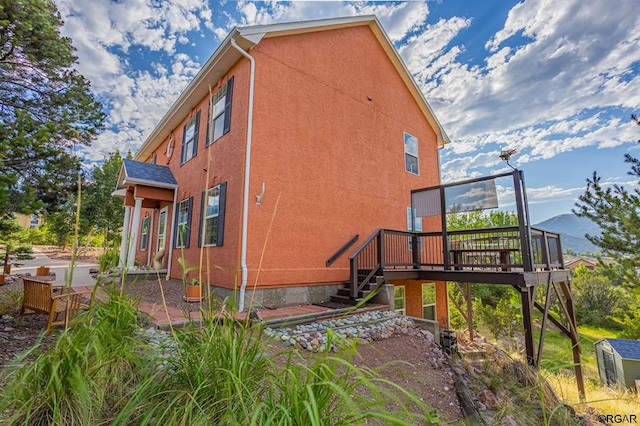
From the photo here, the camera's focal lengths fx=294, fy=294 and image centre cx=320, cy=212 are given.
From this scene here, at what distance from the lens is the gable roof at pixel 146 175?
9180mm

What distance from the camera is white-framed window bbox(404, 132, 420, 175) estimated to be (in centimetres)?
1064

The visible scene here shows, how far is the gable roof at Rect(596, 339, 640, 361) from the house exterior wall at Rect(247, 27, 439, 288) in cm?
1110

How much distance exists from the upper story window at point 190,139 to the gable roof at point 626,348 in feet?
59.7

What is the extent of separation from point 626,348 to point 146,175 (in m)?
20.0

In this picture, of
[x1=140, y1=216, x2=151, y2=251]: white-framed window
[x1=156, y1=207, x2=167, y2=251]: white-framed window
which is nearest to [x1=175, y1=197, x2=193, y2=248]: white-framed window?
[x1=156, y1=207, x2=167, y2=251]: white-framed window

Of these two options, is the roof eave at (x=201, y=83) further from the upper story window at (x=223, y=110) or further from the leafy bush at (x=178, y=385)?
the leafy bush at (x=178, y=385)

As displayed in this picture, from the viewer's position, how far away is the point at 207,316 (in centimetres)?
199

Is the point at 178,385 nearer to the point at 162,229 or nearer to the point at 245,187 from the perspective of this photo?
the point at 245,187

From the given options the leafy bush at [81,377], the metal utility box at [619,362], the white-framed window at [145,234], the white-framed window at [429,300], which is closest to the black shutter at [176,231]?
the white-framed window at [145,234]

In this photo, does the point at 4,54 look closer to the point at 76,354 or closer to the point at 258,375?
the point at 76,354

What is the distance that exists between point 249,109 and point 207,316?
5.63 metres

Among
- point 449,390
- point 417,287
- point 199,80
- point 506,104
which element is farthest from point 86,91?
point 506,104

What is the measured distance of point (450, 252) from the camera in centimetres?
858

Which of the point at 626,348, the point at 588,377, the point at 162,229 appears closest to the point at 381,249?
Answer: the point at 162,229
